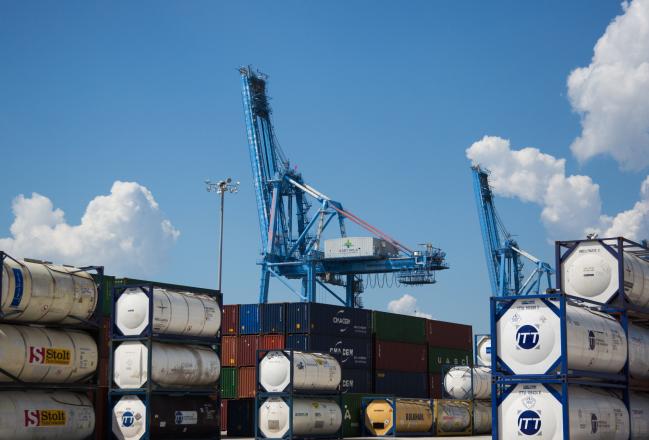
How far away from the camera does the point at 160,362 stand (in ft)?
102

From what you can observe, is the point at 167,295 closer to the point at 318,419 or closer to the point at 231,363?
the point at 318,419

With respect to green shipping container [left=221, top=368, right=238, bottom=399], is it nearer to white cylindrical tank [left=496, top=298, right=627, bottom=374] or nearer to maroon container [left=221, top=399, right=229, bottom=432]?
maroon container [left=221, top=399, right=229, bottom=432]

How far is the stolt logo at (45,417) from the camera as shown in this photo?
27.0m

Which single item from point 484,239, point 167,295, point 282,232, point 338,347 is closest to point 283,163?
point 282,232

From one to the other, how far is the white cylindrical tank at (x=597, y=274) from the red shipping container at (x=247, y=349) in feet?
86.0

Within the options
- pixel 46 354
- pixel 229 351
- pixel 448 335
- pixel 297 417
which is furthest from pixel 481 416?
pixel 46 354

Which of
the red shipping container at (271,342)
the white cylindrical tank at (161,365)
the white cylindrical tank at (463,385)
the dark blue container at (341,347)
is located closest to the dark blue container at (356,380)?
the dark blue container at (341,347)

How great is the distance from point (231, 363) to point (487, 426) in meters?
16.0

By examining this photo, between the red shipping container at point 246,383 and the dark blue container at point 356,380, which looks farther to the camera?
the dark blue container at point 356,380

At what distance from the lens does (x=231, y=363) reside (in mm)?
49062

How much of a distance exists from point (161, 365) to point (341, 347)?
20826mm

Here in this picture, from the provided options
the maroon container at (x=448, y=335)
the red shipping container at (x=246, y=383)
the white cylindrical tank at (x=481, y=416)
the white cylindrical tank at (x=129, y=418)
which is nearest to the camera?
the white cylindrical tank at (x=129, y=418)

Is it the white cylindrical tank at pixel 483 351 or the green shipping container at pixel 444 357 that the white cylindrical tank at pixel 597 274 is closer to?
the white cylindrical tank at pixel 483 351

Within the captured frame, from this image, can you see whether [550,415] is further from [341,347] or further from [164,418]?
[341,347]
